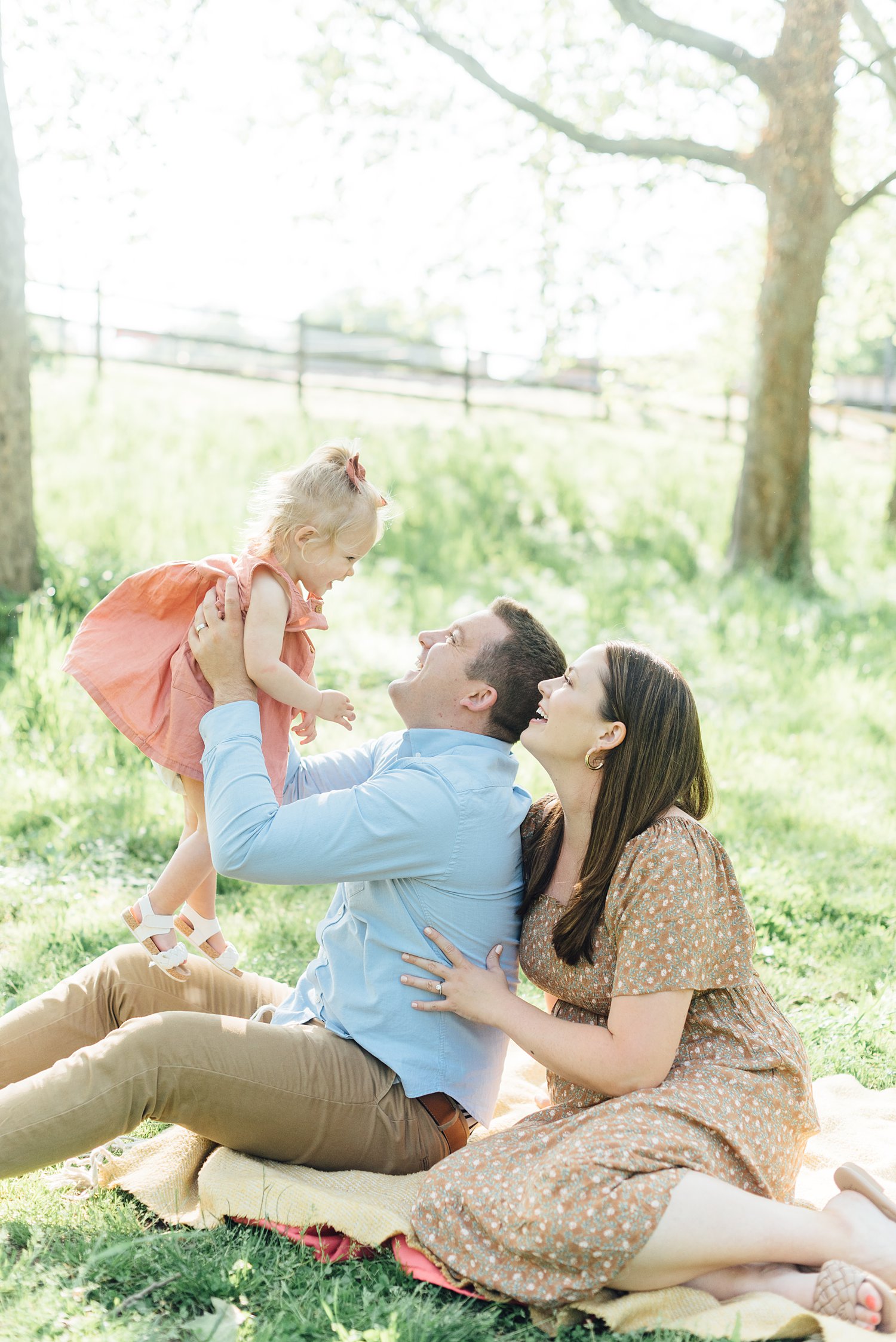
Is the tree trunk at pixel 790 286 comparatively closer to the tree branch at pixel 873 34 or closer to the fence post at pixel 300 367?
the tree branch at pixel 873 34

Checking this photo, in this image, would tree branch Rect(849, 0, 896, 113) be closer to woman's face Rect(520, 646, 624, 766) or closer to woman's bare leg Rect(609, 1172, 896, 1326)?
woman's face Rect(520, 646, 624, 766)

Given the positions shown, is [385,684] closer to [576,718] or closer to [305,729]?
[305,729]

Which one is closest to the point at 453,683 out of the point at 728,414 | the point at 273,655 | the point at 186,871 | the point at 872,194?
the point at 273,655

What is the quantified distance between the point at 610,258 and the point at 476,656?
11634 mm

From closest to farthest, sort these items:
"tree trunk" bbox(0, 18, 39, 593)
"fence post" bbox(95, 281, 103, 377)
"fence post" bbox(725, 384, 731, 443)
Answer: "tree trunk" bbox(0, 18, 39, 593), "fence post" bbox(95, 281, 103, 377), "fence post" bbox(725, 384, 731, 443)

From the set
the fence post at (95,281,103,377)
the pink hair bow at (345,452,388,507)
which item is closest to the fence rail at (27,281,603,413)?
the fence post at (95,281,103,377)

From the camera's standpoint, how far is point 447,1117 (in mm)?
2754

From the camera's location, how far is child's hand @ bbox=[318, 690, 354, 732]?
2.90 m

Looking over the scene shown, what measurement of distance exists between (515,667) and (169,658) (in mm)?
883

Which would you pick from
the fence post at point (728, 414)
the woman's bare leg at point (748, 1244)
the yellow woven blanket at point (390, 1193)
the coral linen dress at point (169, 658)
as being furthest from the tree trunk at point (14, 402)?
the fence post at point (728, 414)

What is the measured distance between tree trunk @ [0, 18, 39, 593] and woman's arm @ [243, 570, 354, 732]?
4.52 metres

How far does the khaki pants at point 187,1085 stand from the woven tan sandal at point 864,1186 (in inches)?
34.2

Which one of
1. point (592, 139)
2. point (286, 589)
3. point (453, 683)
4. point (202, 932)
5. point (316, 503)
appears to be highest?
→ point (592, 139)

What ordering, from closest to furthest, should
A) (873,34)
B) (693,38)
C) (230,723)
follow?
(230,723), (693,38), (873,34)
